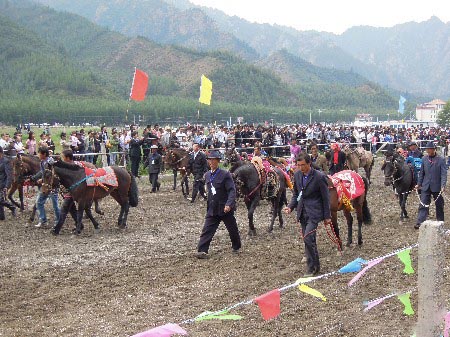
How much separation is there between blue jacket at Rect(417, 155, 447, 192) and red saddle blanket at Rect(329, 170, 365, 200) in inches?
63.3

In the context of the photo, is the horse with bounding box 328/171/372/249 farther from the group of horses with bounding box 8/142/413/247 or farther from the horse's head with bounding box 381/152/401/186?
the horse's head with bounding box 381/152/401/186

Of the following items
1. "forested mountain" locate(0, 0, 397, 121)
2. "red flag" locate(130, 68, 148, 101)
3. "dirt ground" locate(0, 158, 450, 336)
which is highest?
"forested mountain" locate(0, 0, 397, 121)

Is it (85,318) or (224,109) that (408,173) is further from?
(224,109)

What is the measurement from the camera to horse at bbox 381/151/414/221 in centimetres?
1323

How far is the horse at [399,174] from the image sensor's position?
13227 millimetres

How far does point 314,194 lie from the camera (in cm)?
864

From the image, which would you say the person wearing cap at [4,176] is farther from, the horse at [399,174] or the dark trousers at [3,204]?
the horse at [399,174]

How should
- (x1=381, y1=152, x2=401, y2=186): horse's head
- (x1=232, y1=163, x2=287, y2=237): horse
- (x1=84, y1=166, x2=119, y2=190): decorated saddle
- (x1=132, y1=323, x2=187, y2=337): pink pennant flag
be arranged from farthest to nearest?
(x1=381, y1=152, x2=401, y2=186): horse's head, (x1=84, y1=166, x2=119, y2=190): decorated saddle, (x1=232, y1=163, x2=287, y2=237): horse, (x1=132, y1=323, x2=187, y2=337): pink pennant flag

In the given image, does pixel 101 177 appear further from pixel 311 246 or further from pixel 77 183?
pixel 311 246

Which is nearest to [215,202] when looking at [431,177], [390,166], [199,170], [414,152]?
[431,177]

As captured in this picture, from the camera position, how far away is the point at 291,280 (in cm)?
841

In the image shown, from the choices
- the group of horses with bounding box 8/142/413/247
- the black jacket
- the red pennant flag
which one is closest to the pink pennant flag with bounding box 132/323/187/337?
the red pennant flag

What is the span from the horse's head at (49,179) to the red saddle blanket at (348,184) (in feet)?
17.7

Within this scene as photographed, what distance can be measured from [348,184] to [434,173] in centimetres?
226
